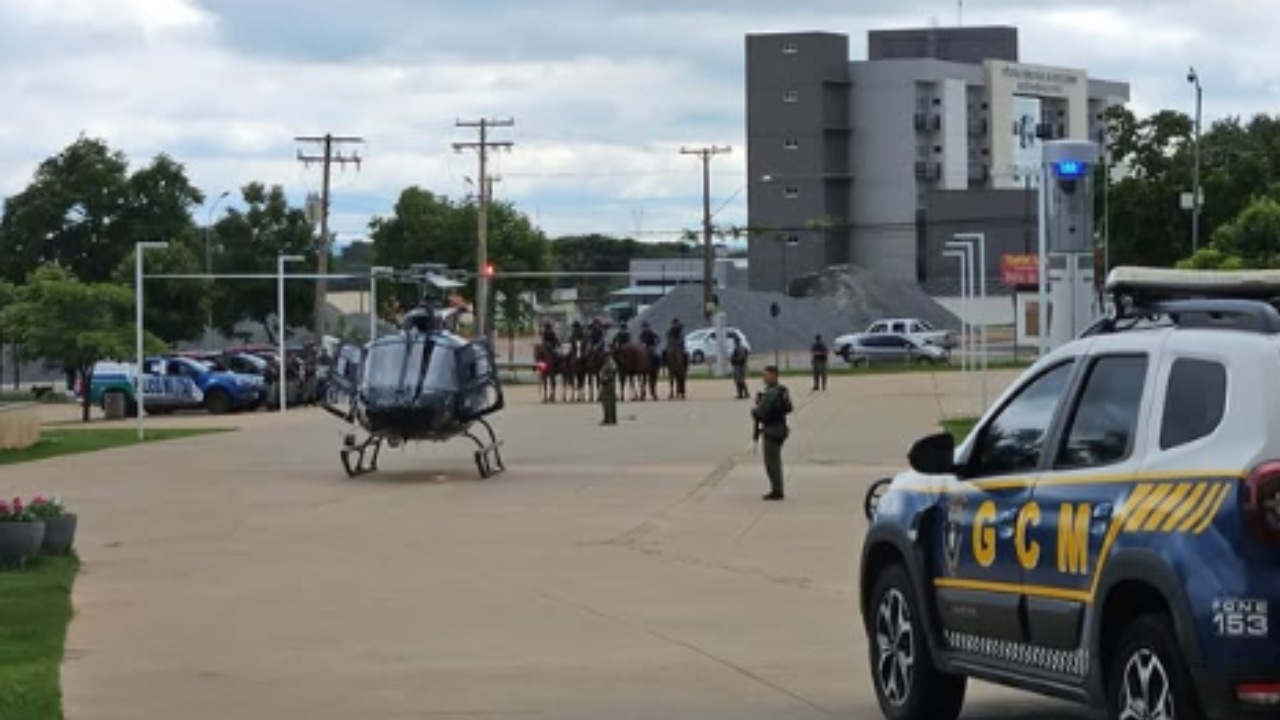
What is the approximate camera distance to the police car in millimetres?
7863

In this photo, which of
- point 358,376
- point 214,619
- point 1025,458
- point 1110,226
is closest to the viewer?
point 1025,458

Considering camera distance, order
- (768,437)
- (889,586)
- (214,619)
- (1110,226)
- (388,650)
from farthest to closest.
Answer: (1110,226), (768,437), (214,619), (388,650), (889,586)

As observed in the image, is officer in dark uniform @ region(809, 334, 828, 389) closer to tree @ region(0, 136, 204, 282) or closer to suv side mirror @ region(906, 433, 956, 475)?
tree @ region(0, 136, 204, 282)

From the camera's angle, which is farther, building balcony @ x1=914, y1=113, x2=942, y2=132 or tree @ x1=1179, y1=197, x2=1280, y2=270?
building balcony @ x1=914, y1=113, x2=942, y2=132

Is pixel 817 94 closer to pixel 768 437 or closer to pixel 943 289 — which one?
pixel 943 289

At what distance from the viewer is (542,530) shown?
25.9m

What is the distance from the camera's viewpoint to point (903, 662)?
36.5 ft

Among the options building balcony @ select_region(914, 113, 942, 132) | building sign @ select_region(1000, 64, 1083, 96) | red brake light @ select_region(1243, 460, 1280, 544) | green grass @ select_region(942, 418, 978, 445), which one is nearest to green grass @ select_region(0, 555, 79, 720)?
red brake light @ select_region(1243, 460, 1280, 544)

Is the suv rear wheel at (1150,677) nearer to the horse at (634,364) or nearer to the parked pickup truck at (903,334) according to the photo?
the horse at (634,364)

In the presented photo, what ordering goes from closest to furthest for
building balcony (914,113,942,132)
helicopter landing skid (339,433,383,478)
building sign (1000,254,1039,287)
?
1. helicopter landing skid (339,433,383,478)
2. building sign (1000,254,1039,287)
3. building balcony (914,113,942,132)

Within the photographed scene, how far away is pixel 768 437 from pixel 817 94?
317 feet

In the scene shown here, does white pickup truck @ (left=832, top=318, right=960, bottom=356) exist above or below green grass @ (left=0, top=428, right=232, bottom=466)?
above

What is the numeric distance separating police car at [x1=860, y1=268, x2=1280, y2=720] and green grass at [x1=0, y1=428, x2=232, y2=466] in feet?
108

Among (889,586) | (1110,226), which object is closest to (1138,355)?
(889,586)
